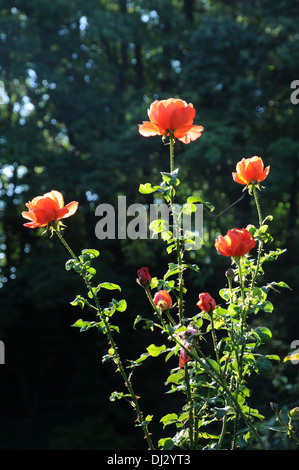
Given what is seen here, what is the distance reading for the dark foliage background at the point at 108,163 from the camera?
8.27 meters

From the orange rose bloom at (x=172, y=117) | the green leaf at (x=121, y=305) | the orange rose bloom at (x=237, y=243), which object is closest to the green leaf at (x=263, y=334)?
the orange rose bloom at (x=237, y=243)

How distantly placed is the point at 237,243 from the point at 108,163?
7738 mm

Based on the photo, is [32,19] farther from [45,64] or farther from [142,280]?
[142,280]

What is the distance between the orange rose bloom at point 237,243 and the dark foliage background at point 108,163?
Result: 664cm

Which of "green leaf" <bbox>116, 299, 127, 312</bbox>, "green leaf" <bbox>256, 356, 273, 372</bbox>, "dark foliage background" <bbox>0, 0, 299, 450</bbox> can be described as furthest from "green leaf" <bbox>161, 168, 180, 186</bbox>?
"dark foliage background" <bbox>0, 0, 299, 450</bbox>

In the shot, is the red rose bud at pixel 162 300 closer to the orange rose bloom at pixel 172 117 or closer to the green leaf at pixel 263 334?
the green leaf at pixel 263 334

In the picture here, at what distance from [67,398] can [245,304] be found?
8.67m

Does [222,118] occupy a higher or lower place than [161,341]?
higher

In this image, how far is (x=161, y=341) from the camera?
30.9ft

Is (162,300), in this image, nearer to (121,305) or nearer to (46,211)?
(121,305)

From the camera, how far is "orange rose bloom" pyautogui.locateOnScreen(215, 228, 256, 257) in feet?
3.37

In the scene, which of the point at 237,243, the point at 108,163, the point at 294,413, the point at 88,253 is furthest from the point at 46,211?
the point at 108,163

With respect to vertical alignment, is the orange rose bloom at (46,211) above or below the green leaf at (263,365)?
above
